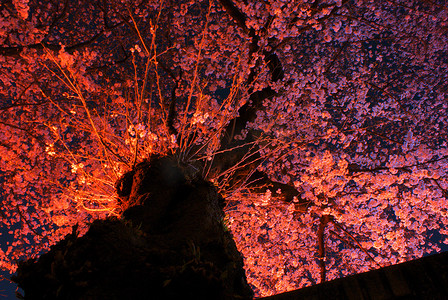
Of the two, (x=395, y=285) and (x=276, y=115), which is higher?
(x=276, y=115)

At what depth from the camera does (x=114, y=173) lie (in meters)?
4.65

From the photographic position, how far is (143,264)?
2.55m

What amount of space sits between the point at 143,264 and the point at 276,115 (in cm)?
661

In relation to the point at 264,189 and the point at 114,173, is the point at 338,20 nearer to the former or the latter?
the point at 264,189

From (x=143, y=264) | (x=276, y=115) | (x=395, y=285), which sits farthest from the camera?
(x=276, y=115)

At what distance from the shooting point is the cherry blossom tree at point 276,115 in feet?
23.8

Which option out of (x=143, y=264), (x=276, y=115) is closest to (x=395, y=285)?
(x=143, y=264)

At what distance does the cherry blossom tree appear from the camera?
7.25 m

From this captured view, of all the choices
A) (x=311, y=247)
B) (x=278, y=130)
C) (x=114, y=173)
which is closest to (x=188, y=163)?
(x=114, y=173)

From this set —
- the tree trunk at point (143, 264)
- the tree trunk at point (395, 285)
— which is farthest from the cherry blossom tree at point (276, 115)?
the tree trunk at point (395, 285)

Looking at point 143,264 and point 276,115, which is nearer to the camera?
point 143,264

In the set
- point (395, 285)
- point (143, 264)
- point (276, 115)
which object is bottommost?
point (395, 285)

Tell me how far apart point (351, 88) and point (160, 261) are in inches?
404

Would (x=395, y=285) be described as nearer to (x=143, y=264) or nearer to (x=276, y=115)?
(x=143, y=264)
